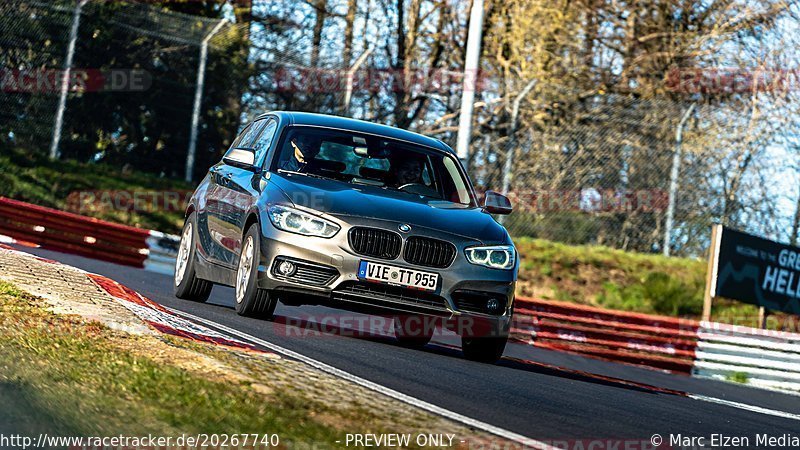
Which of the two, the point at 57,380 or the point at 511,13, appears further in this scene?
the point at 511,13

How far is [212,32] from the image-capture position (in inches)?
904

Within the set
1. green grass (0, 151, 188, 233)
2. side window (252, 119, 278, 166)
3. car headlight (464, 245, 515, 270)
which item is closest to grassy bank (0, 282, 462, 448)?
car headlight (464, 245, 515, 270)

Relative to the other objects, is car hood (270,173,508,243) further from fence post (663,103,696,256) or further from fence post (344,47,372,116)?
fence post (344,47,372,116)

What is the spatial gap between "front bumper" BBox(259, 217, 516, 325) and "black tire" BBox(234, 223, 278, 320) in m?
0.10

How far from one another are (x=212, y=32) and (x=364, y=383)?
17095 mm

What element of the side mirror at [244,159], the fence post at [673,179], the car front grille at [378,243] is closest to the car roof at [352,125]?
the side mirror at [244,159]

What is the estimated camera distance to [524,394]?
7602 millimetres

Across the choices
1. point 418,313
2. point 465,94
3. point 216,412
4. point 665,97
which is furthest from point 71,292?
point 665,97

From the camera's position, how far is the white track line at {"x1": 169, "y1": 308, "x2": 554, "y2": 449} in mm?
5578

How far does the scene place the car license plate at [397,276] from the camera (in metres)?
9.02

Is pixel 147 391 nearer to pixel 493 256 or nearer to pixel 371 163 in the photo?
pixel 493 256

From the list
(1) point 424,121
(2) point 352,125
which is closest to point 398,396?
(2) point 352,125

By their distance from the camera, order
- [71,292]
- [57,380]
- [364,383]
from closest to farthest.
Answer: [57,380]
[364,383]
[71,292]

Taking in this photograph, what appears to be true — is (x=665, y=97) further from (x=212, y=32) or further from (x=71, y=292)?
(x=71, y=292)
